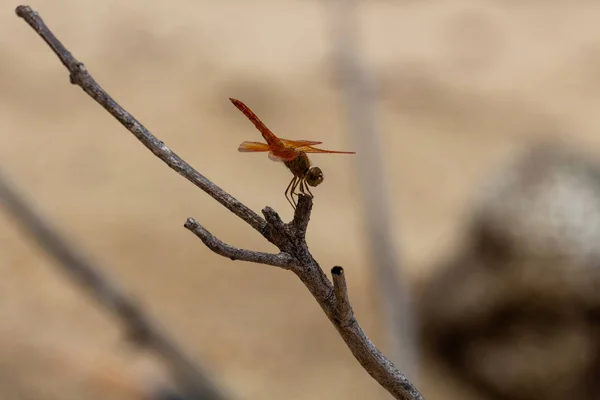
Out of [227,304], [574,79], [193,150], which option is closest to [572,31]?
[574,79]

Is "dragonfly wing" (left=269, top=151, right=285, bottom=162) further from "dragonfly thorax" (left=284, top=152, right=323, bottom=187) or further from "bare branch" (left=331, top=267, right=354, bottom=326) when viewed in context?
"bare branch" (left=331, top=267, right=354, bottom=326)

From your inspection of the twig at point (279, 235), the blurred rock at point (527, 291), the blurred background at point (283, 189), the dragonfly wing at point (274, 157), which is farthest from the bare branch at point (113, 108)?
the blurred rock at point (527, 291)

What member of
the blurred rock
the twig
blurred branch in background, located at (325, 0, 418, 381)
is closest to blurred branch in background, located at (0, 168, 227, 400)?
the twig

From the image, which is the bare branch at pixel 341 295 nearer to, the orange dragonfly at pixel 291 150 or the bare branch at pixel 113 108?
the bare branch at pixel 113 108

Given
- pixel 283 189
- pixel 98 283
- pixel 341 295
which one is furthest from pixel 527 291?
pixel 341 295

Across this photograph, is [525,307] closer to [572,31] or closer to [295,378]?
[295,378]

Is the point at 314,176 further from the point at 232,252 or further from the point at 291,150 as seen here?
the point at 232,252
